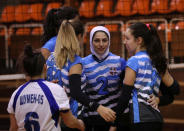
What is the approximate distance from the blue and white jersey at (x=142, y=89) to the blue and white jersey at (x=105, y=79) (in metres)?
0.30

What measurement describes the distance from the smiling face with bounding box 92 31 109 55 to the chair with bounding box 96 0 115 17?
5.52 metres

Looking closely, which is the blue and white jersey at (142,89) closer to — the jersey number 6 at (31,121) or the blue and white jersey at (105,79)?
the blue and white jersey at (105,79)

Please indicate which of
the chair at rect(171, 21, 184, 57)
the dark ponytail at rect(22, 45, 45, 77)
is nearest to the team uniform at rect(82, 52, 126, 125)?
the dark ponytail at rect(22, 45, 45, 77)

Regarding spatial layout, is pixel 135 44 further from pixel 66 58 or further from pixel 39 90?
pixel 39 90

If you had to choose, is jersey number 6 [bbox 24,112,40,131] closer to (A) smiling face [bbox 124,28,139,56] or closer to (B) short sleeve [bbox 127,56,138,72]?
(B) short sleeve [bbox 127,56,138,72]

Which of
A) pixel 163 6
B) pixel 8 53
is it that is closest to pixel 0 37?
pixel 8 53

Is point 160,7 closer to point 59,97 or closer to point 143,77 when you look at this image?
point 143,77

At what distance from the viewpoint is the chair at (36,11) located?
28.2 ft

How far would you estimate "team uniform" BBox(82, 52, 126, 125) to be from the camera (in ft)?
9.39

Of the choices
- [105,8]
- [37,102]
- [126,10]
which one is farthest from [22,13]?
[37,102]

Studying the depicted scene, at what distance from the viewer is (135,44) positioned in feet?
8.83

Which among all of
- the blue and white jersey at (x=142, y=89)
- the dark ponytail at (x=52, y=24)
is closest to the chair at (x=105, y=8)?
the dark ponytail at (x=52, y=24)

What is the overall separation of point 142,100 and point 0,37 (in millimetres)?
5116

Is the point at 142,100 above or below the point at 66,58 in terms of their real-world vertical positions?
below
